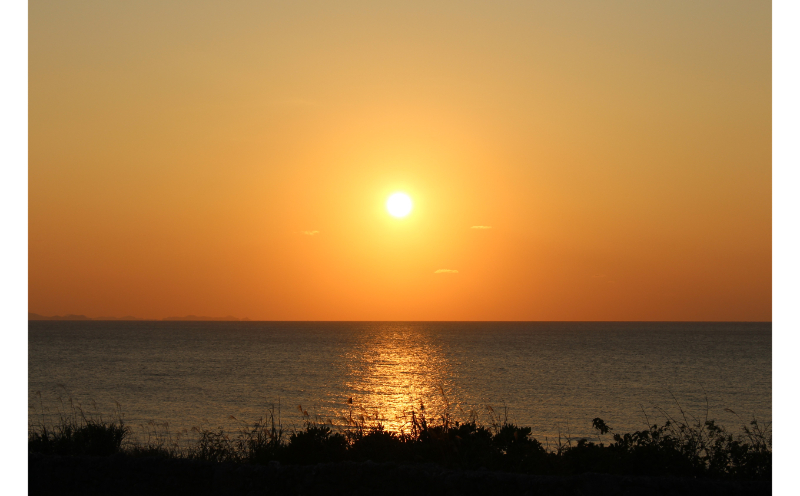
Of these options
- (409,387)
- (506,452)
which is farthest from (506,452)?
(409,387)

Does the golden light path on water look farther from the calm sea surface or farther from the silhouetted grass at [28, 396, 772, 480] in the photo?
the silhouetted grass at [28, 396, 772, 480]

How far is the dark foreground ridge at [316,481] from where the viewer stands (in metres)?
7.78

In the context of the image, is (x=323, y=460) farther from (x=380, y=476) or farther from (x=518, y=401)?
(x=518, y=401)

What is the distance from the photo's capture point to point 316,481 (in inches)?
335

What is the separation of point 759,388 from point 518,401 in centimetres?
2242

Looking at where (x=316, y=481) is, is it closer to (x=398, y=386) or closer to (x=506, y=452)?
(x=506, y=452)

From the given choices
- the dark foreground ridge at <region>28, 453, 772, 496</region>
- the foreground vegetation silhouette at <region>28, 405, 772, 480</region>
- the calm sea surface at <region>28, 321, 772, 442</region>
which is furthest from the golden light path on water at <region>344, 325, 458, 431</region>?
the dark foreground ridge at <region>28, 453, 772, 496</region>

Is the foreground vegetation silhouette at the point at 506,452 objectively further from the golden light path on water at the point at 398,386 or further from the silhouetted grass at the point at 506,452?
the golden light path on water at the point at 398,386

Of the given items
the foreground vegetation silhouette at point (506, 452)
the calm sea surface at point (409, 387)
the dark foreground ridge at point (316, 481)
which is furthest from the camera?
the calm sea surface at point (409, 387)

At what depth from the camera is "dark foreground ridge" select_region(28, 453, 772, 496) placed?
25.5 ft

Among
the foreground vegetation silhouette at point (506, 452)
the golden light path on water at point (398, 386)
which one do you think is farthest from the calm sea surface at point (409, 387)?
the foreground vegetation silhouette at point (506, 452)

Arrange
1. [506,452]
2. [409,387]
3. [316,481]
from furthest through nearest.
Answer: [409,387] < [506,452] < [316,481]

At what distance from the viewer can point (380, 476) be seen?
27.5 ft
